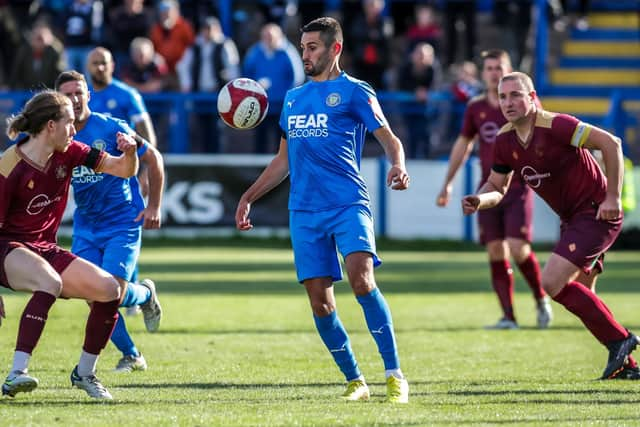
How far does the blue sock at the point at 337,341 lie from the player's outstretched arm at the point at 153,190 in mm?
1401

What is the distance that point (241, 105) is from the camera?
9008 millimetres

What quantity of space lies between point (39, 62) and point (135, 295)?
12.3 m

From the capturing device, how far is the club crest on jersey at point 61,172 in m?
8.12

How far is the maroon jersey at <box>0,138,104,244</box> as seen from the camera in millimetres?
8008

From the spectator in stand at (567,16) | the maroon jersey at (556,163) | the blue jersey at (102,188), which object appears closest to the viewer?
the maroon jersey at (556,163)

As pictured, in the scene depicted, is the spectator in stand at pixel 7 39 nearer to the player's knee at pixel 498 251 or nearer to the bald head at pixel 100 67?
the bald head at pixel 100 67

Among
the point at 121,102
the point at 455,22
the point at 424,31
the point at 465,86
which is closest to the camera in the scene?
the point at 121,102

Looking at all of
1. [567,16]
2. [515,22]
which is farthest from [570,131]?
[567,16]

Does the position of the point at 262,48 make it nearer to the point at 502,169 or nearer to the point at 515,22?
the point at 515,22

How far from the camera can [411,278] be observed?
57.1 feet

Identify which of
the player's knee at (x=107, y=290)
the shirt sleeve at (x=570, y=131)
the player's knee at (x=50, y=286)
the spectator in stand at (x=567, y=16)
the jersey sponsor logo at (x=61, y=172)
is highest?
the spectator in stand at (x=567, y=16)

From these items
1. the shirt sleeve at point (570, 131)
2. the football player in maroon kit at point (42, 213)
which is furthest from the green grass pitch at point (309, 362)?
the shirt sleeve at point (570, 131)

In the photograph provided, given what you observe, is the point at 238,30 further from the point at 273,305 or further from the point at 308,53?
the point at 308,53

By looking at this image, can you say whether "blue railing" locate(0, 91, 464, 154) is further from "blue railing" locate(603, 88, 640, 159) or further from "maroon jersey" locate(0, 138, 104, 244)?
"maroon jersey" locate(0, 138, 104, 244)
